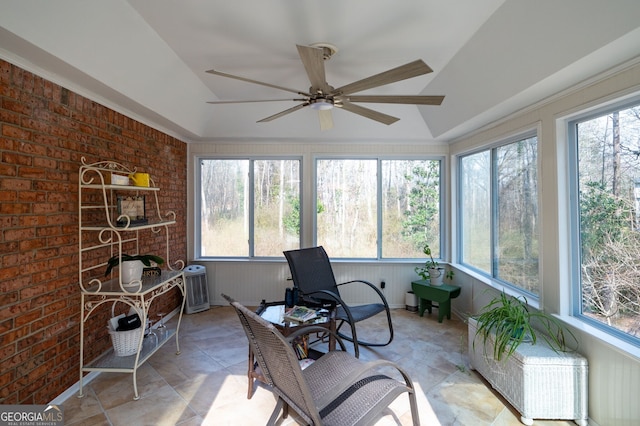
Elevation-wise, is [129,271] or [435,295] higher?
[129,271]

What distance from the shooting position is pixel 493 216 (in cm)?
338

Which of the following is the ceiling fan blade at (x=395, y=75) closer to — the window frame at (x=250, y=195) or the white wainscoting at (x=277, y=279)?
the window frame at (x=250, y=195)

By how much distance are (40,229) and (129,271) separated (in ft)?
2.04

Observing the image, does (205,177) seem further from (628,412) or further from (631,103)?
(628,412)

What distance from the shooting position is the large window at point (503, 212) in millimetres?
2793

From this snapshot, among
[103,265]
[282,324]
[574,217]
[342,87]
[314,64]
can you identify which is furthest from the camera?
[103,265]

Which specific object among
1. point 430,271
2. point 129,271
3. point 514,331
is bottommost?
point 514,331

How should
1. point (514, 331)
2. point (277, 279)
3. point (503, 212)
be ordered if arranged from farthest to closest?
point (277, 279)
point (503, 212)
point (514, 331)

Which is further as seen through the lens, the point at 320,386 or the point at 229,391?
the point at 229,391

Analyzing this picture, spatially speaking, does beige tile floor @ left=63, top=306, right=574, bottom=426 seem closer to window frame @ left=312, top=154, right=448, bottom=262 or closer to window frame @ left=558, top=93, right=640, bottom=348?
window frame @ left=558, top=93, right=640, bottom=348

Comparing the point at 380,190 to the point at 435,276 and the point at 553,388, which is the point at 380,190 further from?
the point at 553,388

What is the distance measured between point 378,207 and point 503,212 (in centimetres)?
160

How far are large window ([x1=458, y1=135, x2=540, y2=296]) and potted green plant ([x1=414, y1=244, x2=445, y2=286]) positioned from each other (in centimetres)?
42

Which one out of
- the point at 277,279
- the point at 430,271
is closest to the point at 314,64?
the point at 430,271
